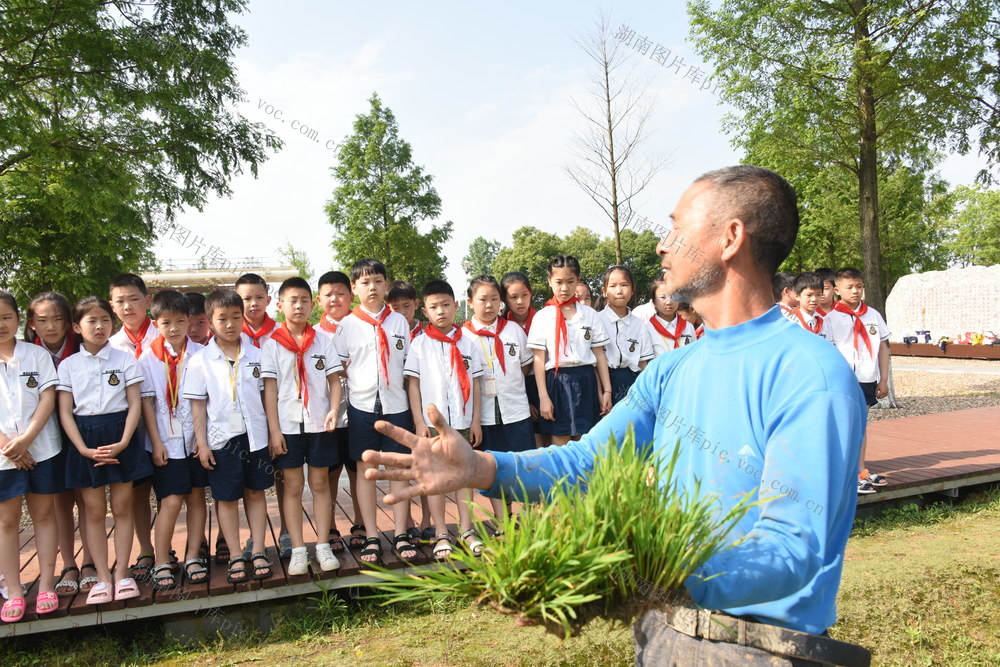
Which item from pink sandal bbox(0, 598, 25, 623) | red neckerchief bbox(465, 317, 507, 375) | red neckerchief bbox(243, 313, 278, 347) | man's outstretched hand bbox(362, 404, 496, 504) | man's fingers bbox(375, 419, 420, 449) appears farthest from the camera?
red neckerchief bbox(465, 317, 507, 375)

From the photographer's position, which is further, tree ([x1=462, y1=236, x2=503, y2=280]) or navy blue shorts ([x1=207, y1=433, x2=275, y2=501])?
tree ([x1=462, y1=236, x2=503, y2=280])

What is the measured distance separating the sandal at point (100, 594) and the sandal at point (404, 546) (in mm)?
1757

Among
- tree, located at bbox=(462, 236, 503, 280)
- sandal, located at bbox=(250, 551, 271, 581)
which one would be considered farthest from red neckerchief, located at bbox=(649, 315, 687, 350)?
tree, located at bbox=(462, 236, 503, 280)

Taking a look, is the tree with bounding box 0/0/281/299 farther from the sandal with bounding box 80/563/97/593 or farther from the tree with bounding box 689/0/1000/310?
the tree with bounding box 689/0/1000/310

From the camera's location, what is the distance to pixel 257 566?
13.9 ft

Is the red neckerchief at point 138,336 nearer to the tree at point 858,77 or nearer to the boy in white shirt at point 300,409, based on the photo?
the boy in white shirt at point 300,409

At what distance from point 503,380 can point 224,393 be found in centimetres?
206

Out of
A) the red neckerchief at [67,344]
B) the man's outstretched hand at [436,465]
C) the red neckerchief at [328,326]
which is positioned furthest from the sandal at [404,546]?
the man's outstretched hand at [436,465]

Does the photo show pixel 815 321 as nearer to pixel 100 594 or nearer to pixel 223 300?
pixel 223 300

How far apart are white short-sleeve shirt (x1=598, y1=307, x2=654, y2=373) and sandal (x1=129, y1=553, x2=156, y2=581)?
391 cm

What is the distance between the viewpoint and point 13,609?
3830 millimetres

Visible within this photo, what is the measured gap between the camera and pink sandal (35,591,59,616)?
12.6 ft

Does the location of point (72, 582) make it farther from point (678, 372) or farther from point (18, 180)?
point (18, 180)

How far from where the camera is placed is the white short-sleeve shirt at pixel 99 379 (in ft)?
13.6
